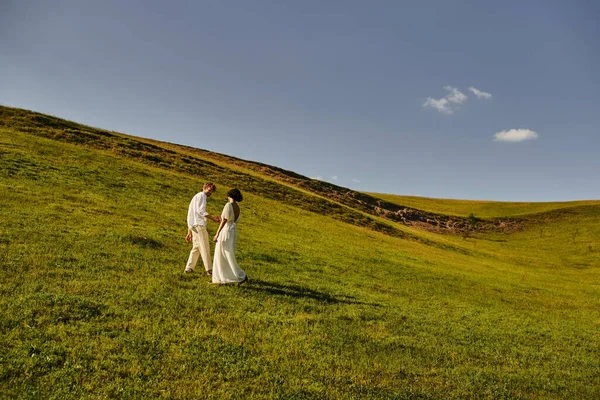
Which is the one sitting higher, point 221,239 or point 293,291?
point 221,239

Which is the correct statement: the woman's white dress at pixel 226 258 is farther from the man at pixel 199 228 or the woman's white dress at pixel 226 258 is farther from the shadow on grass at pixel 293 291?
the man at pixel 199 228

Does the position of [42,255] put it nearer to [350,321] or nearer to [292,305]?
[292,305]

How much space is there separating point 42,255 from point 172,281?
546 centimetres

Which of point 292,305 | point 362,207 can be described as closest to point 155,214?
point 292,305

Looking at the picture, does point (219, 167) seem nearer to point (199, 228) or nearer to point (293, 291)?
point (199, 228)

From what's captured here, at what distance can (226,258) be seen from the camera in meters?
16.3

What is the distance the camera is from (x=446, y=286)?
26.2 m

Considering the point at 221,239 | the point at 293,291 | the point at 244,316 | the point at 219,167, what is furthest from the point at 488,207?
the point at 244,316

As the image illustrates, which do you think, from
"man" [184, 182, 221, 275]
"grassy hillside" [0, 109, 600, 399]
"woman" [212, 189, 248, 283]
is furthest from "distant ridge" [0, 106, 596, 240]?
"woman" [212, 189, 248, 283]

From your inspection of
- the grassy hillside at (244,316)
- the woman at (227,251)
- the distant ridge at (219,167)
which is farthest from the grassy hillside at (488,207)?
the woman at (227,251)

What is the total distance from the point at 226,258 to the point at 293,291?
3.50 meters

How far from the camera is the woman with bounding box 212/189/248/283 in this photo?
16172mm

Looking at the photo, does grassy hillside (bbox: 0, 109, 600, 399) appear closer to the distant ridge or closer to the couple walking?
the couple walking

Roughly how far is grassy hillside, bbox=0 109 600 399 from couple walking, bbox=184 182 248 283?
77 centimetres
